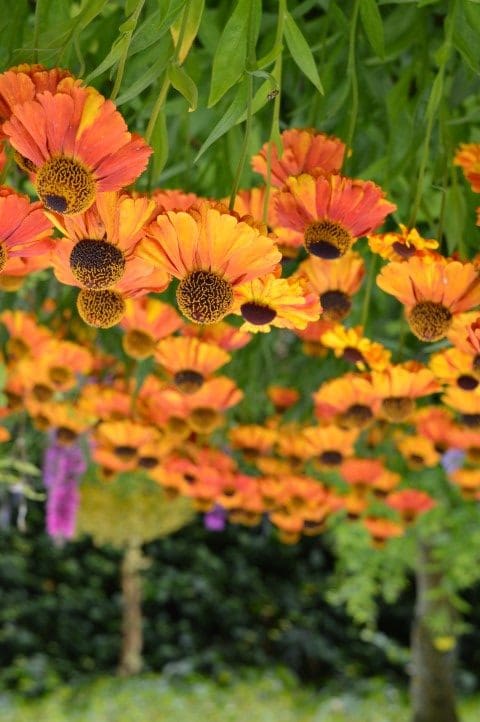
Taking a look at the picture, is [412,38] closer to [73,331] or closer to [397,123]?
[397,123]

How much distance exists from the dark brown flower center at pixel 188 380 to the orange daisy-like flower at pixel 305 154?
0.45 meters

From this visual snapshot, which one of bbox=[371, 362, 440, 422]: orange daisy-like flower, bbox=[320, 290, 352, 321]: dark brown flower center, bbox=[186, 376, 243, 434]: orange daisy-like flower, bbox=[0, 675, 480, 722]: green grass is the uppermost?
bbox=[186, 376, 243, 434]: orange daisy-like flower

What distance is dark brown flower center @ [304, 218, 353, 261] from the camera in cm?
61

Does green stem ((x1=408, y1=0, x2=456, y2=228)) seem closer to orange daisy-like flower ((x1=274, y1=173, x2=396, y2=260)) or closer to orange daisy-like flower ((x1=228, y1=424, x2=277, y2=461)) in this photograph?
orange daisy-like flower ((x1=274, y1=173, x2=396, y2=260))

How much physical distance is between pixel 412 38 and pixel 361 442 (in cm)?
128

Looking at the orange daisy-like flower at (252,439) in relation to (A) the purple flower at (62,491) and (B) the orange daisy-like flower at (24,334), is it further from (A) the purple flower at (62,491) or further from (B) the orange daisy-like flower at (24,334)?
(A) the purple flower at (62,491)

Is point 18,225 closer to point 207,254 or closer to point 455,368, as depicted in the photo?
point 207,254

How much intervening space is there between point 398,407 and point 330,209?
39 cm

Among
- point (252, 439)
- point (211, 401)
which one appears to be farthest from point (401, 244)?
point (252, 439)

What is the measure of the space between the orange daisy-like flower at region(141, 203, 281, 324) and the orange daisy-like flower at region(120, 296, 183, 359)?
580mm

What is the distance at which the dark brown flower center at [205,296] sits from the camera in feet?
1.72

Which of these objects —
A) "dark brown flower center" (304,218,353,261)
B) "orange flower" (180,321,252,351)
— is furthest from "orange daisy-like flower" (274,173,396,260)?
"orange flower" (180,321,252,351)

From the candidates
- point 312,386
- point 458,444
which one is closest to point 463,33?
point 458,444

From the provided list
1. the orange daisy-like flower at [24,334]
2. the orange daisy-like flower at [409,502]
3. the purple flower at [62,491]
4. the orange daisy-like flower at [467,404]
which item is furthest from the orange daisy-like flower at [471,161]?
the purple flower at [62,491]
